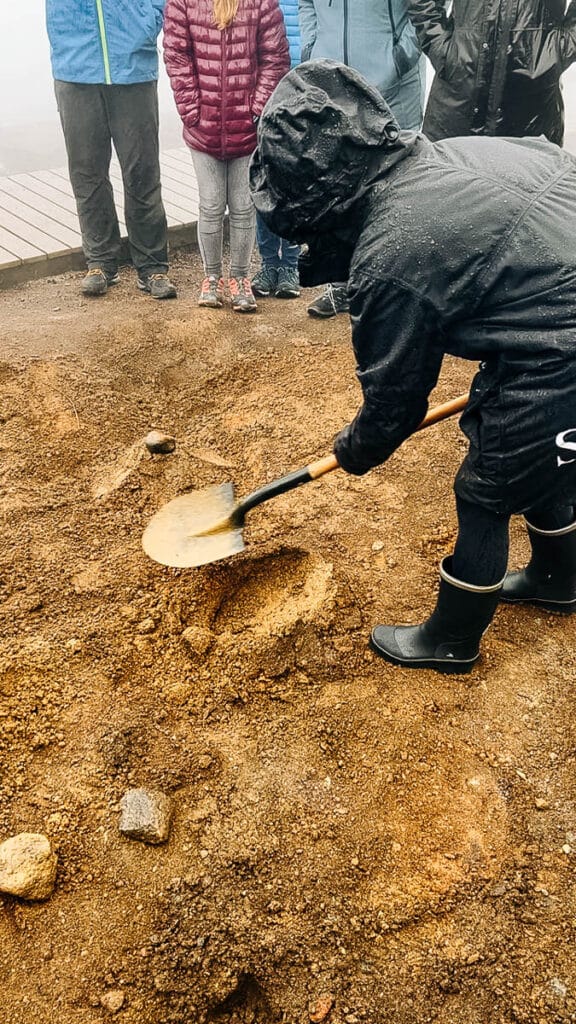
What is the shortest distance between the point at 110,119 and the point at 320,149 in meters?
2.98

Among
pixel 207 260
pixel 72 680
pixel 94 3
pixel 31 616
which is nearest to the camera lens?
pixel 72 680

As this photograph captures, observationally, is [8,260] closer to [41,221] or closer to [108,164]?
[41,221]

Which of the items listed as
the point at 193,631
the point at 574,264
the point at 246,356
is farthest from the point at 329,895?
the point at 246,356

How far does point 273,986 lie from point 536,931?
0.63m

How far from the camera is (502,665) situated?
2400 mm

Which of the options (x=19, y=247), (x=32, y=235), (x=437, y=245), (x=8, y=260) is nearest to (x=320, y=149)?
(x=437, y=245)

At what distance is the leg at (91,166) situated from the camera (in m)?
4.04

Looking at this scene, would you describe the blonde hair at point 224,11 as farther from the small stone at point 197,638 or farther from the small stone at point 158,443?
the small stone at point 197,638

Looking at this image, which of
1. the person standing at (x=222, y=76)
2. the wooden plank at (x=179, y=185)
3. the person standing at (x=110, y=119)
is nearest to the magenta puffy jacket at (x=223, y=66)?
the person standing at (x=222, y=76)

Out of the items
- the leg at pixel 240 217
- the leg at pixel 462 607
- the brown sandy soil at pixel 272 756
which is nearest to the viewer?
the brown sandy soil at pixel 272 756

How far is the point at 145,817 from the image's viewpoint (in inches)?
76.0

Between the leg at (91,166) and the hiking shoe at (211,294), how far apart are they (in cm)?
64

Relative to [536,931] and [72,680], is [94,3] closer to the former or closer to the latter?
[72,680]

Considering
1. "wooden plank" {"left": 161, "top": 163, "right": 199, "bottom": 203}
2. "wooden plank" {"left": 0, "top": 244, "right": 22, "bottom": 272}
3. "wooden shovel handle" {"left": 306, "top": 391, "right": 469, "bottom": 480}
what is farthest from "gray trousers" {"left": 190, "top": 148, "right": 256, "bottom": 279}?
"wooden shovel handle" {"left": 306, "top": 391, "right": 469, "bottom": 480}
